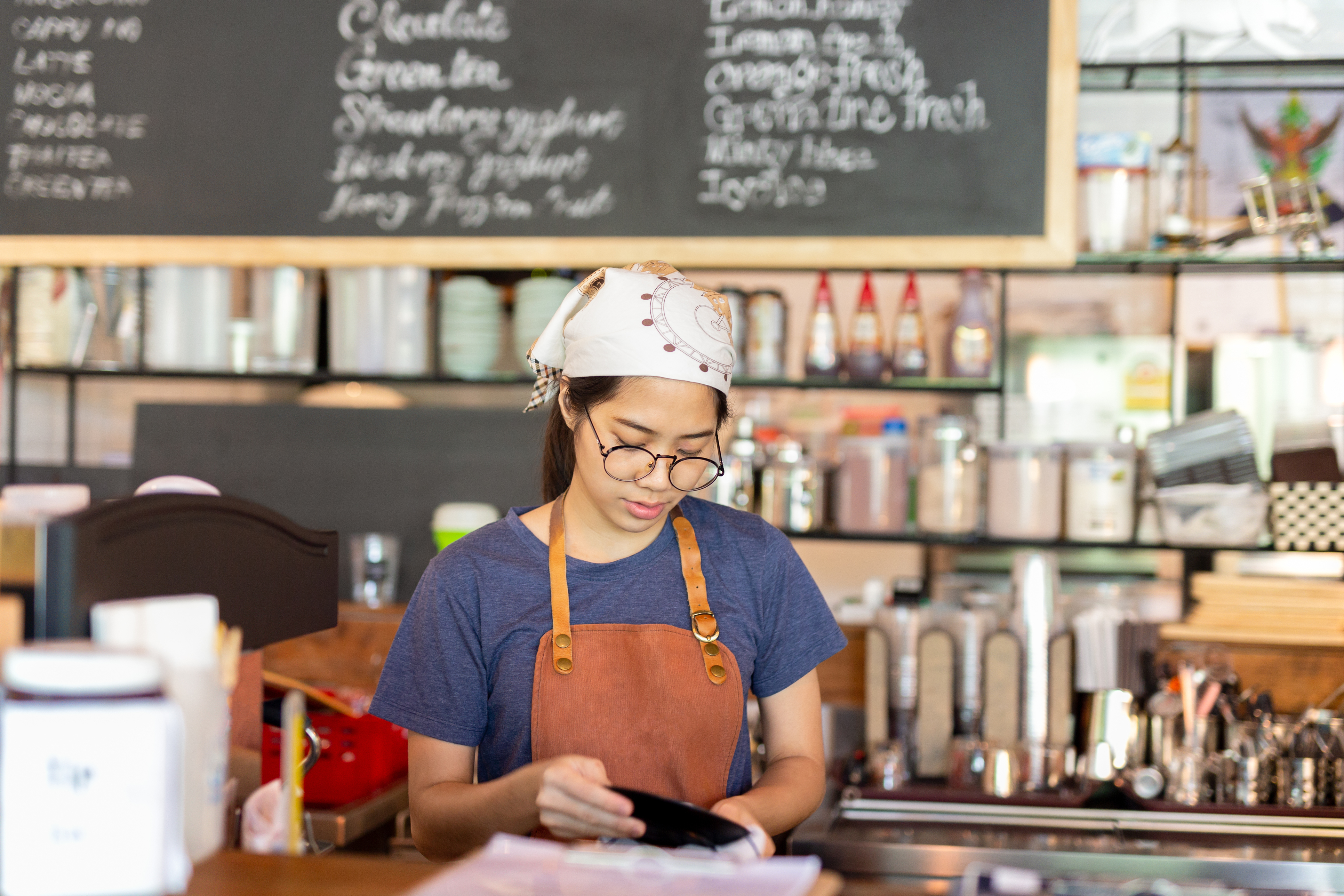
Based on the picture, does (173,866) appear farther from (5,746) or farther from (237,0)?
(237,0)

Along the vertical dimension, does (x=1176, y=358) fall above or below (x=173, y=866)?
above

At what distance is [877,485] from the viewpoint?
243cm

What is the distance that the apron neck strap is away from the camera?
1328mm

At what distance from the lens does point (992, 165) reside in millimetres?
2424

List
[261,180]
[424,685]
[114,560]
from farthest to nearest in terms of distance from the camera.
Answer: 1. [261,180]
2. [424,685]
3. [114,560]

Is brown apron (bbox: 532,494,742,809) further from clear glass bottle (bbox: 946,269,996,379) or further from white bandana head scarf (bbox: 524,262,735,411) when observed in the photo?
clear glass bottle (bbox: 946,269,996,379)

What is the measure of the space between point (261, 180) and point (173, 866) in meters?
2.17

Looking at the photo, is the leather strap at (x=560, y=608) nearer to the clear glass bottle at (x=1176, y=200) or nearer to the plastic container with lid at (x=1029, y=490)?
the plastic container with lid at (x=1029, y=490)

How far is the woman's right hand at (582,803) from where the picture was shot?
104 cm

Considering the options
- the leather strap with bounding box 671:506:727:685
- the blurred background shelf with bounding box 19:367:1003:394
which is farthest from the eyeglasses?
the blurred background shelf with bounding box 19:367:1003:394

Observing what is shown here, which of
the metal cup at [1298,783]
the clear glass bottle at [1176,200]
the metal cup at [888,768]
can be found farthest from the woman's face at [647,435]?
the clear glass bottle at [1176,200]

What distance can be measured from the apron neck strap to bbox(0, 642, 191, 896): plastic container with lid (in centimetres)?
60

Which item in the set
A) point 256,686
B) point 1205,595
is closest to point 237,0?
point 256,686

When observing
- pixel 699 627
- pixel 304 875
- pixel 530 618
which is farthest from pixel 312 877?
pixel 699 627
